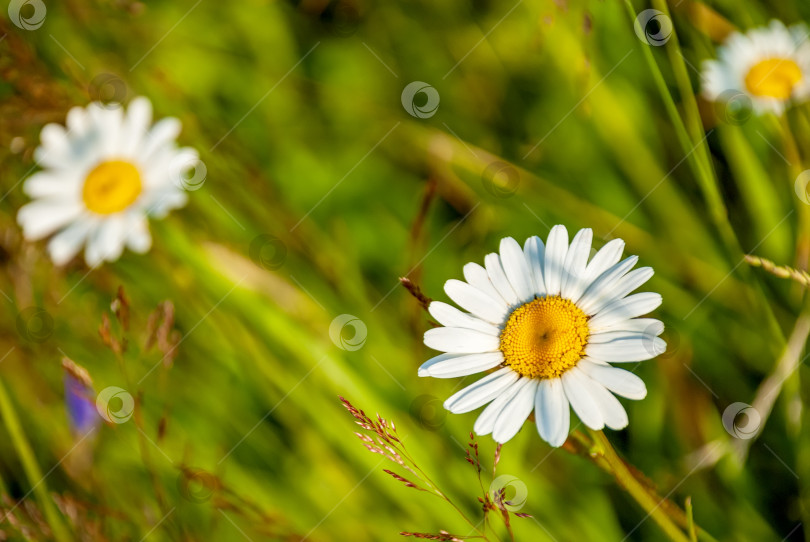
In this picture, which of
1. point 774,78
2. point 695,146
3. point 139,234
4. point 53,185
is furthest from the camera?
point 53,185

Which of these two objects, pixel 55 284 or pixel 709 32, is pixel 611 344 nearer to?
pixel 709 32

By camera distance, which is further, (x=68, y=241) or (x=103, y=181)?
(x=103, y=181)

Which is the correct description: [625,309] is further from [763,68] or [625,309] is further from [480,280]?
[763,68]

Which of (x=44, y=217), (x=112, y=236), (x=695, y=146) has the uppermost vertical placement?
(x=695, y=146)

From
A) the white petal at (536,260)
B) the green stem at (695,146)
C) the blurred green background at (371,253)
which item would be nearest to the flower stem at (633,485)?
the white petal at (536,260)

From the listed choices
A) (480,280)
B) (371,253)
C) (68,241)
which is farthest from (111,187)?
(480,280)

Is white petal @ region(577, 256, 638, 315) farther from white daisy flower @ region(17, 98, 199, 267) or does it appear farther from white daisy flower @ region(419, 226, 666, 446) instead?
white daisy flower @ region(17, 98, 199, 267)
